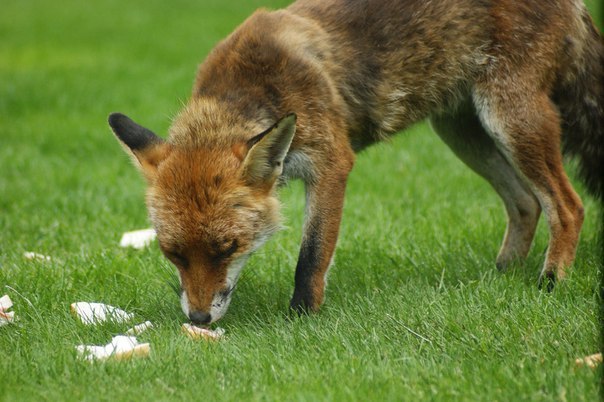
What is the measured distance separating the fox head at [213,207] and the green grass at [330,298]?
347 millimetres

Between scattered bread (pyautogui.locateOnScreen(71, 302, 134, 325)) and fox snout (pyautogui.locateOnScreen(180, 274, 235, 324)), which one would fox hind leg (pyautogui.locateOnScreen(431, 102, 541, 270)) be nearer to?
fox snout (pyautogui.locateOnScreen(180, 274, 235, 324))

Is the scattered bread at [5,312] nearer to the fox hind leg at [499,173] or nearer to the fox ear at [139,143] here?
the fox ear at [139,143]

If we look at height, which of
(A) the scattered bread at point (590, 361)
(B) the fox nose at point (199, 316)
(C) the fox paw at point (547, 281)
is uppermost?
(B) the fox nose at point (199, 316)

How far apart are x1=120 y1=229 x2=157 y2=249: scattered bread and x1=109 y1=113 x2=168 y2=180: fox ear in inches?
76.3

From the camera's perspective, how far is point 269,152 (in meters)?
5.36

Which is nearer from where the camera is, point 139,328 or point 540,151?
point 139,328

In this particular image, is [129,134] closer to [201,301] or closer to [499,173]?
[201,301]

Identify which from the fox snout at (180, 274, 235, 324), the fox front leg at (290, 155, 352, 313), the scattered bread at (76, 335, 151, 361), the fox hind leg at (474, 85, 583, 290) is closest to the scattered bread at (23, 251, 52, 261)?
the scattered bread at (76, 335, 151, 361)

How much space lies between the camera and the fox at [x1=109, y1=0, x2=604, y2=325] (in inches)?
207

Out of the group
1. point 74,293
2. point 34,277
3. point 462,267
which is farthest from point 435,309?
point 34,277

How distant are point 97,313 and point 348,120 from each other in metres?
2.35

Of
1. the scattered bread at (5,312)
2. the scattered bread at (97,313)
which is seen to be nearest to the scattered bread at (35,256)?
the scattered bread at (5,312)

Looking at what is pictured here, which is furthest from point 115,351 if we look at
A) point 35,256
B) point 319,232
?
point 35,256

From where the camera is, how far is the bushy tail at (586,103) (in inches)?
264
